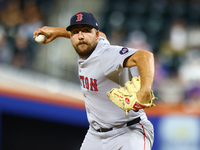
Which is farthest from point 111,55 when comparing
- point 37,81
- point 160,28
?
point 160,28

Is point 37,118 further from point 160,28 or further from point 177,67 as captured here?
point 160,28

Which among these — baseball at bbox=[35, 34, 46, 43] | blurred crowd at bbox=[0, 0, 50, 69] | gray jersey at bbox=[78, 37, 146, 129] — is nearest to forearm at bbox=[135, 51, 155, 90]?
gray jersey at bbox=[78, 37, 146, 129]

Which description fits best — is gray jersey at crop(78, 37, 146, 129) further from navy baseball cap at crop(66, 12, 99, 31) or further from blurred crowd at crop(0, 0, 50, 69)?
blurred crowd at crop(0, 0, 50, 69)

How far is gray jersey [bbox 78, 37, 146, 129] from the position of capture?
2.37m

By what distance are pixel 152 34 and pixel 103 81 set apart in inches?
240

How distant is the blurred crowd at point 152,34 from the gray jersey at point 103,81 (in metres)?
2.53

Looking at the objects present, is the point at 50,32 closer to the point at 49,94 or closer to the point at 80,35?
the point at 80,35

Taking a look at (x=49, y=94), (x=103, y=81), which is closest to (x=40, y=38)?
(x=103, y=81)

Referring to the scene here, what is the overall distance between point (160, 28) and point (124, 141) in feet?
20.9

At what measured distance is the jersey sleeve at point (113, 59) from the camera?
2.23 m

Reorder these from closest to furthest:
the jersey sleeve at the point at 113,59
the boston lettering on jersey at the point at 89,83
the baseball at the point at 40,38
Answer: the jersey sleeve at the point at 113,59
the boston lettering on jersey at the point at 89,83
the baseball at the point at 40,38

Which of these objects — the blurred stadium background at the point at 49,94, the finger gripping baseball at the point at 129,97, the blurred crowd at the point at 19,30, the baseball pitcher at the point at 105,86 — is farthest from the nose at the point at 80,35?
the blurred crowd at the point at 19,30

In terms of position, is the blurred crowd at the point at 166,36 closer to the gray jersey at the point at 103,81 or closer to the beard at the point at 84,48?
the gray jersey at the point at 103,81

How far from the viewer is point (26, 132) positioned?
506 centimetres
